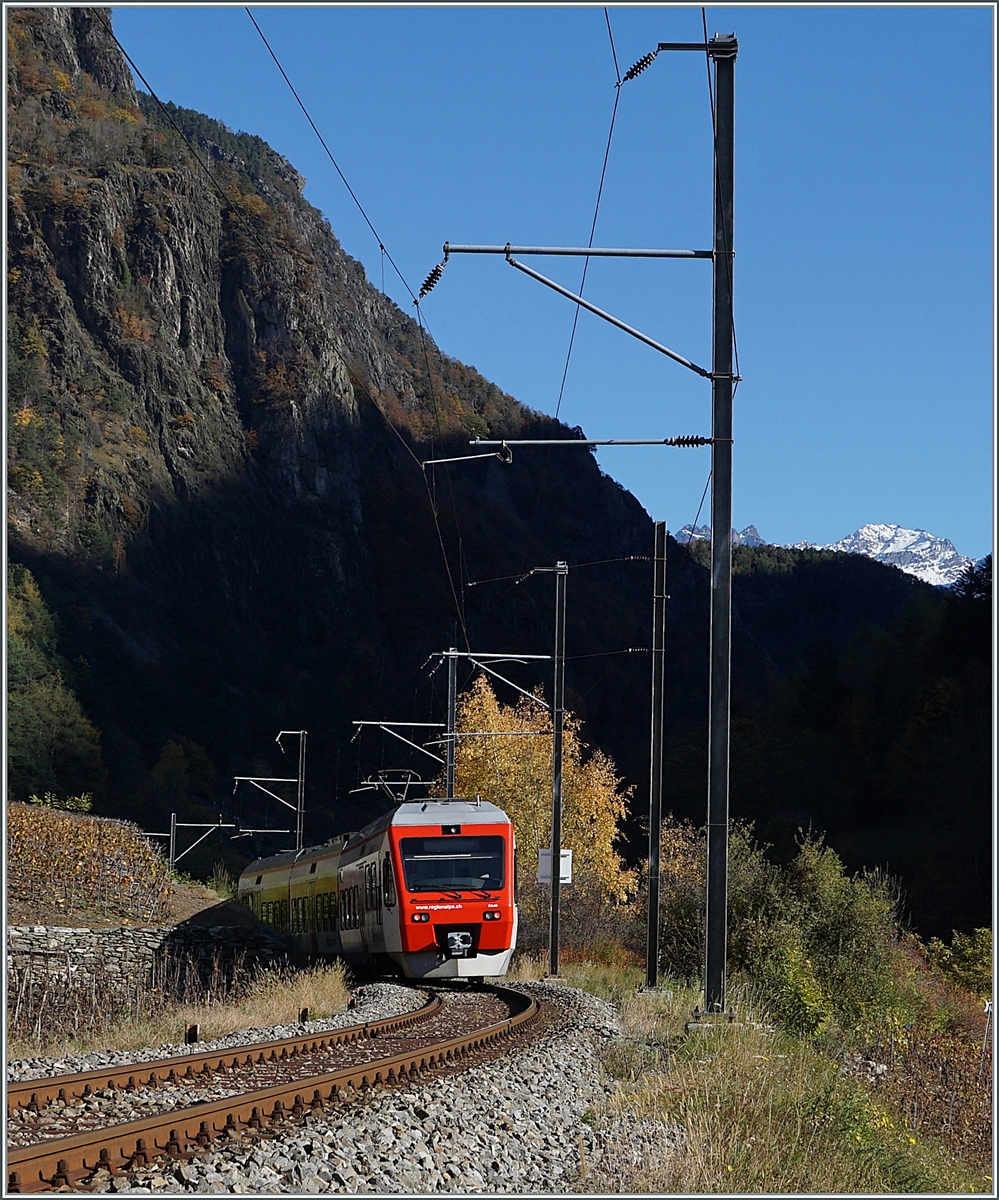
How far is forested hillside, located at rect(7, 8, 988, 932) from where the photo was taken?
100 meters

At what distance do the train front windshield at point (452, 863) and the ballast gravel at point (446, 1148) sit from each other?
501 inches

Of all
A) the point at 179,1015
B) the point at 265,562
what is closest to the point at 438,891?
the point at 179,1015

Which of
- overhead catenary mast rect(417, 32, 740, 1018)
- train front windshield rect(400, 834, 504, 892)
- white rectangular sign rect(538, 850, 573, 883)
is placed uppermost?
overhead catenary mast rect(417, 32, 740, 1018)

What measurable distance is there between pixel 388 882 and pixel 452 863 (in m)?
1.13

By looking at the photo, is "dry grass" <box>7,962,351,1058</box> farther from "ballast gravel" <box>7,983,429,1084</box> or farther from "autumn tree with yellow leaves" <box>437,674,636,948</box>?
"autumn tree with yellow leaves" <box>437,674,636,948</box>

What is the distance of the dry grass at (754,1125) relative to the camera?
7.48 meters

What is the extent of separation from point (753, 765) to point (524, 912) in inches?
2644

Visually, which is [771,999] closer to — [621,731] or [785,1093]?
[785,1093]

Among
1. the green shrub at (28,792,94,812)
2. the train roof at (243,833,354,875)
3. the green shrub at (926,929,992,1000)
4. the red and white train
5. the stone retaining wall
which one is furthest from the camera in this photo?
the green shrub at (926,929,992,1000)

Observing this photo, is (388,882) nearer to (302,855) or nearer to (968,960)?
(302,855)

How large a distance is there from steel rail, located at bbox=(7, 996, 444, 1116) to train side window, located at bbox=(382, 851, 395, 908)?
336 inches

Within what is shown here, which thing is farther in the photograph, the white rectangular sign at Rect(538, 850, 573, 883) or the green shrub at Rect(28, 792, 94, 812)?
the green shrub at Rect(28, 792, 94, 812)

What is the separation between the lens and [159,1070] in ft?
33.1

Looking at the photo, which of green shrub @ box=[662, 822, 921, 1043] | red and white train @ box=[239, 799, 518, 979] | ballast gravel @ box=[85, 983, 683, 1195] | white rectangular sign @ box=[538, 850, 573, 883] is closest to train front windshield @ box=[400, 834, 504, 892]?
red and white train @ box=[239, 799, 518, 979]
